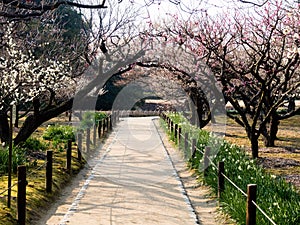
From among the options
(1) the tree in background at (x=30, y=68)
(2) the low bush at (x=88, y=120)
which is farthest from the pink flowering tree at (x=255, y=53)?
(2) the low bush at (x=88, y=120)

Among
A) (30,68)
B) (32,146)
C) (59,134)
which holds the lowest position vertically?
(32,146)

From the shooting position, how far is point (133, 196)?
29.9 ft

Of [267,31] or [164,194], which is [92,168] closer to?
[164,194]

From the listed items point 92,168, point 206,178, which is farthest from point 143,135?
point 206,178

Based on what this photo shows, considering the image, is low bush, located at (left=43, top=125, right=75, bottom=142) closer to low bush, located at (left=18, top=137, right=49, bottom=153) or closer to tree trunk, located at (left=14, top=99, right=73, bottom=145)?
low bush, located at (left=18, top=137, right=49, bottom=153)

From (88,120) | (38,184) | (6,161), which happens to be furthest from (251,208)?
(88,120)

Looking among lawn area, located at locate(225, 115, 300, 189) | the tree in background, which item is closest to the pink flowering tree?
lawn area, located at locate(225, 115, 300, 189)

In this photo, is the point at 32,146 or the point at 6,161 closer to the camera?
the point at 6,161

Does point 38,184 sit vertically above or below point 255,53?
below

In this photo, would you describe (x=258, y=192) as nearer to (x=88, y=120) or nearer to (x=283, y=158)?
(x=283, y=158)

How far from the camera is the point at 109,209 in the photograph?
8.02 metres

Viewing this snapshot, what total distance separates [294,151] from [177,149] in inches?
166

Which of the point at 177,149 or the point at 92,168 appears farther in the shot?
the point at 177,149

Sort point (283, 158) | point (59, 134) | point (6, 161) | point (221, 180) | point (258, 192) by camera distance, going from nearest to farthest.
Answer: point (258, 192) → point (221, 180) → point (6, 161) → point (283, 158) → point (59, 134)
